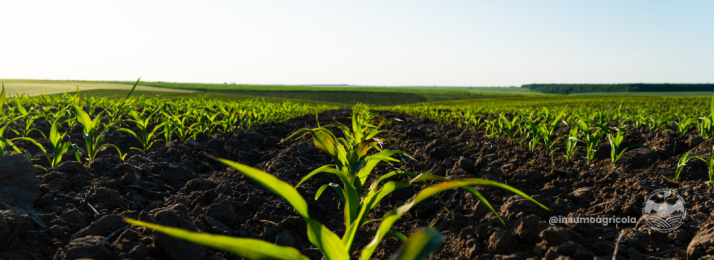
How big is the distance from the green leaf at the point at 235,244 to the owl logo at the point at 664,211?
1.85m

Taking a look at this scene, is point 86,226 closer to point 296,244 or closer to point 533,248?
point 296,244

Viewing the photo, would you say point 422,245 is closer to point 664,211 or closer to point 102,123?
point 664,211

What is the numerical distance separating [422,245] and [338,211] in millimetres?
1829

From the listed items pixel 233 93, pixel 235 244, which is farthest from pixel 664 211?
pixel 233 93

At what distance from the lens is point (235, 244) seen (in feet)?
2.27

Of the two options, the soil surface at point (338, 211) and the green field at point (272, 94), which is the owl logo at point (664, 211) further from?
the green field at point (272, 94)

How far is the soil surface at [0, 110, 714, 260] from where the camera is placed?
4.53ft

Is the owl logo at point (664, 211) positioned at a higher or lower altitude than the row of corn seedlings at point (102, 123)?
lower

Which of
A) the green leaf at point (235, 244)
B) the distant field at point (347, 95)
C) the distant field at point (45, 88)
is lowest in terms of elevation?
the distant field at point (347, 95)

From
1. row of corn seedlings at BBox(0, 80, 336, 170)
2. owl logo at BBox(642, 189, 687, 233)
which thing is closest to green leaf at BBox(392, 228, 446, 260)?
row of corn seedlings at BBox(0, 80, 336, 170)

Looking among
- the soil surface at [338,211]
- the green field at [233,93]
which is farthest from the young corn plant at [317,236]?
the green field at [233,93]

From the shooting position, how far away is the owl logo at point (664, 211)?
1.64m

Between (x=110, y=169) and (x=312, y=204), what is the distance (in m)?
1.71

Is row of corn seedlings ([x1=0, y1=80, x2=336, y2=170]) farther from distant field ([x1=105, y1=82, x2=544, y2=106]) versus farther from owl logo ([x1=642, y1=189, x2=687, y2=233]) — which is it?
distant field ([x1=105, y1=82, x2=544, y2=106])
